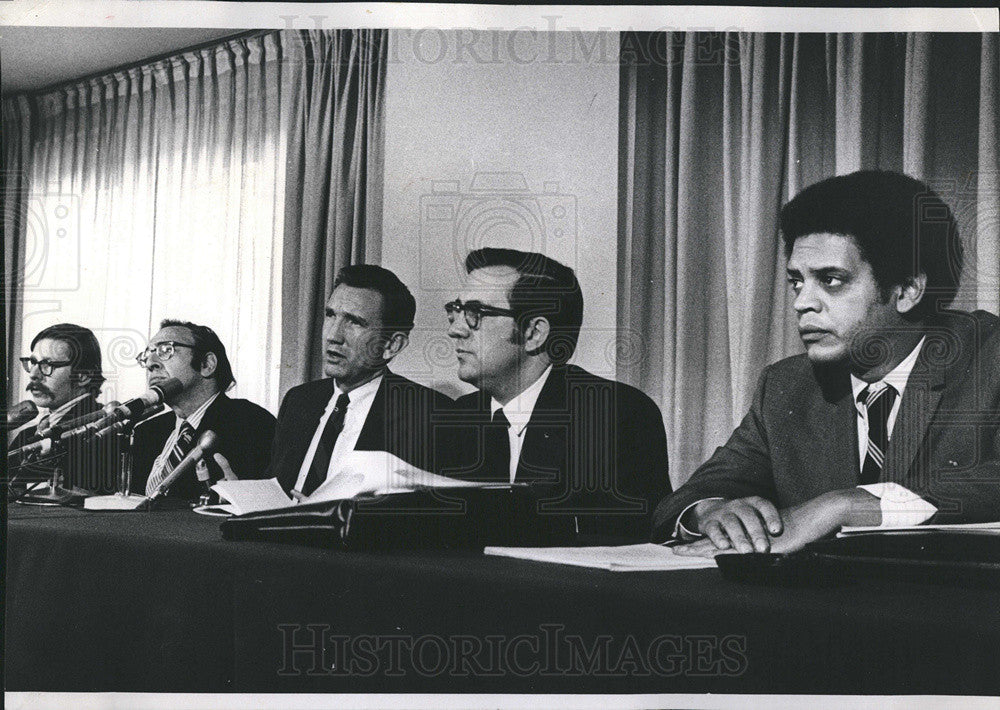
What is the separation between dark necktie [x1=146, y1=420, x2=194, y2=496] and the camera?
241 cm

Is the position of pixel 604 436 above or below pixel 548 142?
below

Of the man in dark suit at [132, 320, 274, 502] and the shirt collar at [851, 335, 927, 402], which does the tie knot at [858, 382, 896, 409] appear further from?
the man in dark suit at [132, 320, 274, 502]

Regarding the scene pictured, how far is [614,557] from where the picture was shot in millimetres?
2178

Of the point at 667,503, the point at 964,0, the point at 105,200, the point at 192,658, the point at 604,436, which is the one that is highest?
the point at 964,0

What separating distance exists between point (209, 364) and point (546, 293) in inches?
34.1

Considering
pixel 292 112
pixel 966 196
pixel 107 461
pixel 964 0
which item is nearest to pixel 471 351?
pixel 292 112

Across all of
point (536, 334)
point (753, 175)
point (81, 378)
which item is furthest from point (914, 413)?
point (81, 378)

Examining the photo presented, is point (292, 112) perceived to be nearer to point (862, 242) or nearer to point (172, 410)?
point (172, 410)

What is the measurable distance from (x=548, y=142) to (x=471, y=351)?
548 mm

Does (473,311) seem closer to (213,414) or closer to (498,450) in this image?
(498,450)

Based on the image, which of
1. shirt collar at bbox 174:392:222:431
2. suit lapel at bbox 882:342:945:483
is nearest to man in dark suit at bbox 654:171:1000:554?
suit lapel at bbox 882:342:945:483

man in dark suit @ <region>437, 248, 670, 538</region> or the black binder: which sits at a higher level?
man in dark suit @ <region>437, 248, 670, 538</region>

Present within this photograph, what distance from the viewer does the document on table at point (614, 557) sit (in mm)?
2146

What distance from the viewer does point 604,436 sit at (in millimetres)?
2336
